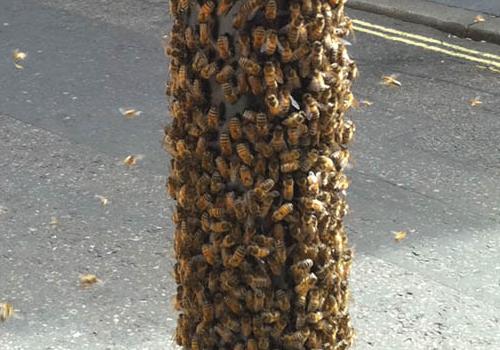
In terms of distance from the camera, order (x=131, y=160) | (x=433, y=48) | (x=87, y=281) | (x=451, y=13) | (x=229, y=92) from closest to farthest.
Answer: (x=229, y=92) → (x=87, y=281) → (x=131, y=160) → (x=433, y=48) → (x=451, y=13)

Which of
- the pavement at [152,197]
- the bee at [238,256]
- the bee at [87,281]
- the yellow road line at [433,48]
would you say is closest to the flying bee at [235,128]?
the bee at [238,256]

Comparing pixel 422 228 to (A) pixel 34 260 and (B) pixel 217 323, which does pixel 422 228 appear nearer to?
(A) pixel 34 260

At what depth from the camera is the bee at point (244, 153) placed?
2840 millimetres

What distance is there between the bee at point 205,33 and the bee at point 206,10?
2 centimetres

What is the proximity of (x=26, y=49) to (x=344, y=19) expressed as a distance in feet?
20.8

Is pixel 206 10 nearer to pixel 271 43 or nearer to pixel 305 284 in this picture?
pixel 271 43

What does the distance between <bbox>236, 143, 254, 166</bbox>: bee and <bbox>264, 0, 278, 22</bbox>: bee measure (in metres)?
0.33

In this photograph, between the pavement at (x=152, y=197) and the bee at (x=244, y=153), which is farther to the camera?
the pavement at (x=152, y=197)

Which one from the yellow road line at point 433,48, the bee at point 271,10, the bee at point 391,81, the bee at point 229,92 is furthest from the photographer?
the yellow road line at point 433,48

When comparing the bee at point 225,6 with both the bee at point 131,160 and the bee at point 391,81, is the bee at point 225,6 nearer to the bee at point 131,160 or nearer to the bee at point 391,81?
the bee at point 131,160

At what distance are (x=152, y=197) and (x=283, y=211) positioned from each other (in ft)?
11.7

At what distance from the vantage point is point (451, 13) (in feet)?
33.3

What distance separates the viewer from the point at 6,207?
6.24 meters

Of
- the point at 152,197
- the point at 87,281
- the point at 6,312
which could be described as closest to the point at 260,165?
the point at 6,312
